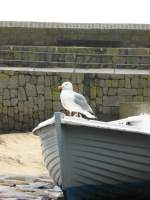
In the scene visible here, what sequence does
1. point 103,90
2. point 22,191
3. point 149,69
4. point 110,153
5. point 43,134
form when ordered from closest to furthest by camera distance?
point 110,153
point 43,134
point 22,191
point 103,90
point 149,69

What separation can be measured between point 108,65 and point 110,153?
10.6 m

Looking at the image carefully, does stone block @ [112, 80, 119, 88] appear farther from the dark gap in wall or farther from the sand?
the dark gap in wall

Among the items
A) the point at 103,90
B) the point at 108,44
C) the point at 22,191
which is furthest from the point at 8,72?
the point at 22,191

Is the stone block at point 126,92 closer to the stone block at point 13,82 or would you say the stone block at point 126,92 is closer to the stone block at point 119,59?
the stone block at point 119,59

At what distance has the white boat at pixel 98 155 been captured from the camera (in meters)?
8.10

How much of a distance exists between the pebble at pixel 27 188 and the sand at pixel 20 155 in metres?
1.27

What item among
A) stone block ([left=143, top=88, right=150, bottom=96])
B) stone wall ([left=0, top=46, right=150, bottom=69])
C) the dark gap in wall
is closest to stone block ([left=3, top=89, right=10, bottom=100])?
stone wall ([left=0, top=46, right=150, bottom=69])

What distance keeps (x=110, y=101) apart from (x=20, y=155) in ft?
11.3

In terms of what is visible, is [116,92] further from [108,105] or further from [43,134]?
[43,134]

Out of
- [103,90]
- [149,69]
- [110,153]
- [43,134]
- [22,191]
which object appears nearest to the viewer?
[110,153]

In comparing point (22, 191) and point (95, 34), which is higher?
point (95, 34)

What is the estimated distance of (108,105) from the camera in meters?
16.6

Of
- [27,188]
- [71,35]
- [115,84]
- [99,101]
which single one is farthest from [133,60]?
[27,188]

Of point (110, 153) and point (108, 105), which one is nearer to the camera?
point (110, 153)
